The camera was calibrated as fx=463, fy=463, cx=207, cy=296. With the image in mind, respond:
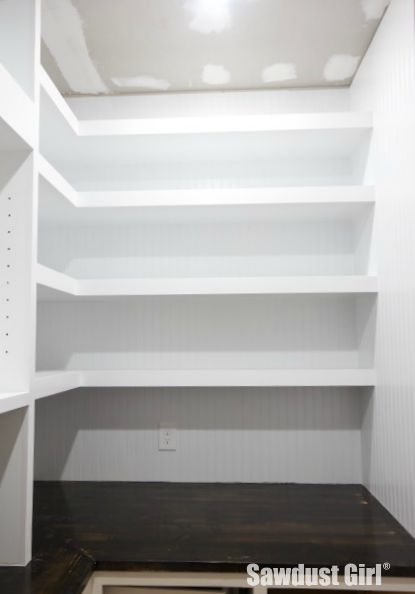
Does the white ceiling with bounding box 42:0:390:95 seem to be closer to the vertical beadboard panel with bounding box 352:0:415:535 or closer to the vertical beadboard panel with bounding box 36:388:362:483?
the vertical beadboard panel with bounding box 352:0:415:535

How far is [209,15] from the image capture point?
5.00 ft

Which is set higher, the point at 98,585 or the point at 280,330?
the point at 280,330

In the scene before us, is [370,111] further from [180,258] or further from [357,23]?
[180,258]

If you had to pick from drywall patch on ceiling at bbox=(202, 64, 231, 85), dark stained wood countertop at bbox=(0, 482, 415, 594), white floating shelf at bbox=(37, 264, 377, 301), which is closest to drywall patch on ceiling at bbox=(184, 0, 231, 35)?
drywall patch on ceiling at bbox=(202, 64, 231, 85)

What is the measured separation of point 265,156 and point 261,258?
42cm

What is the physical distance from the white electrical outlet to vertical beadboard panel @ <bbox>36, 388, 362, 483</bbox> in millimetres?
24

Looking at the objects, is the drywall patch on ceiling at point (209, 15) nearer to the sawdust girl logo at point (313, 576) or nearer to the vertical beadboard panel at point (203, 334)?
the vertical beadboard panel at point (203, 334)

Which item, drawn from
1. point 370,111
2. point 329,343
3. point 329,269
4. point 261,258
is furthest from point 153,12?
point 329,343

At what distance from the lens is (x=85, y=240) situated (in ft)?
6.48

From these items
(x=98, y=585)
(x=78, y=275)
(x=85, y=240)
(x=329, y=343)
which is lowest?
(x=98, y=585)

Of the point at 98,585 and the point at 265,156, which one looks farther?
the point at 265,156

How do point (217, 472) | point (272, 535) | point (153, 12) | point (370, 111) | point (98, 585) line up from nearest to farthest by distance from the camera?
point (98, 585) < point (272, 535) < point (153, 12) < point (370, 111) < point (217, 472)

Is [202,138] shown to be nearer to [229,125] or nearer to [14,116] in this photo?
[229,125]

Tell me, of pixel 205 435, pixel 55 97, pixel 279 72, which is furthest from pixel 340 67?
pixel 205 435
